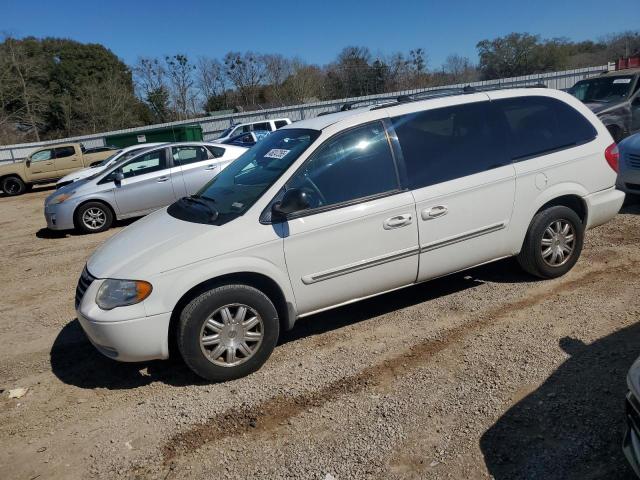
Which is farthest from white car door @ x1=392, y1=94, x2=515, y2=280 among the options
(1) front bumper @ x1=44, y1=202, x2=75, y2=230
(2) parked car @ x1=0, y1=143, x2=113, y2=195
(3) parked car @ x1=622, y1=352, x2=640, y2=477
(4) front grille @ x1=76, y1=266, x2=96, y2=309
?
(2) parked car @ x1=0, y1=143, x2=113, y2=195

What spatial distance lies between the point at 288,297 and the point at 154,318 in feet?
3.22

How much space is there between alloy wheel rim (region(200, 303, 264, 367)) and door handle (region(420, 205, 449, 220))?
1575 millimetres

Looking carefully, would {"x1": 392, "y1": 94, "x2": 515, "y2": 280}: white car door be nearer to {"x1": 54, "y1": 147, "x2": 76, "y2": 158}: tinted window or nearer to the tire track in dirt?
the tire track in dirt

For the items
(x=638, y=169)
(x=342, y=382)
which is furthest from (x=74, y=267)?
(x=638, y=169)

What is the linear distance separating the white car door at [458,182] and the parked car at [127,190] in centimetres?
672

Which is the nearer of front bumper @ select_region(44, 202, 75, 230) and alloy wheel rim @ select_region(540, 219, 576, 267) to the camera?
alloy wheel rim @ select_region(540, 219, 576, 267)

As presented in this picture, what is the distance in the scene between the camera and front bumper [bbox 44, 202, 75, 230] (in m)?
9.82

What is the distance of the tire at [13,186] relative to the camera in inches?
786

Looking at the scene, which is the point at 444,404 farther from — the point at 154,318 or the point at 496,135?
the point at 496,135

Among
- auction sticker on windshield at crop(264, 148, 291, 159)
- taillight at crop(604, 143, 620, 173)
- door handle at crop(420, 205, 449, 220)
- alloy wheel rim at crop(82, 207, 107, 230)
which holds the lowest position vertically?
alloy wheel rim at crop(82, 207, 107, 230)

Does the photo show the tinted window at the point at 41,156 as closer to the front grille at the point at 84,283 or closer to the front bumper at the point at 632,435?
the front grille at the point at 84,283

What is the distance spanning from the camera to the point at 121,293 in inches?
141

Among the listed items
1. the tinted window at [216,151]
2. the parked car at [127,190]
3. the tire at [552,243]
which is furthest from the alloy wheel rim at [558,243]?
the tinted window at [216,151]

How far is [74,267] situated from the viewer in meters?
7.76
